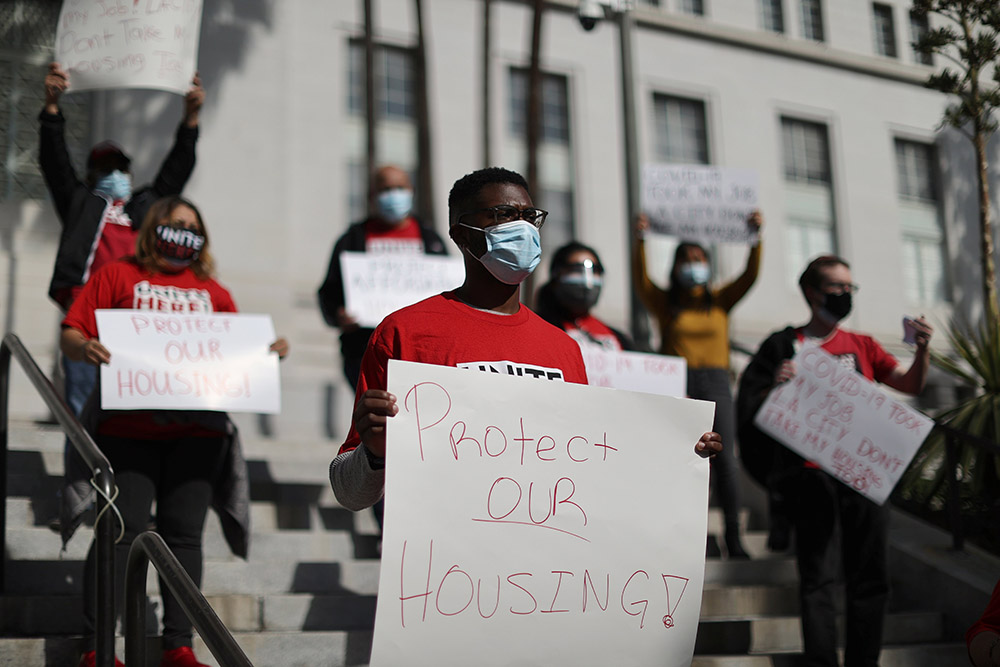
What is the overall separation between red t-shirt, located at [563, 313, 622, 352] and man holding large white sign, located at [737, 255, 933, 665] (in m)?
0.97

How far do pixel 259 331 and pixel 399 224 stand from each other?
53.0 inches

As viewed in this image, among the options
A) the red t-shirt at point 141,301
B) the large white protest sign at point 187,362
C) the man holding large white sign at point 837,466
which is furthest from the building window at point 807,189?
the red t-shirt at point 141,301

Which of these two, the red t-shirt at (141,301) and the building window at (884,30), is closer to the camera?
the red t-shirt at (141,301)

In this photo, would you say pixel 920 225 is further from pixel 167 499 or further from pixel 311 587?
pixel 167 499

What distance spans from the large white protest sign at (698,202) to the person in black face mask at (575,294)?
1602mm

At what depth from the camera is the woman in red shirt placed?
4.12 m

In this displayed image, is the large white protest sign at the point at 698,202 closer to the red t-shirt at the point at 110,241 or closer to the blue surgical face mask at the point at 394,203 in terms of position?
the blue surgical face mask at the point at 394,203

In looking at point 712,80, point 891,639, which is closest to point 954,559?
point 891,639

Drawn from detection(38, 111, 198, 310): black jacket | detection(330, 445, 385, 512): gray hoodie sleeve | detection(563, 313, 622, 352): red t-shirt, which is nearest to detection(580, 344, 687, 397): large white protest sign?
detection(563, 313, 622, 352): red t-shirt

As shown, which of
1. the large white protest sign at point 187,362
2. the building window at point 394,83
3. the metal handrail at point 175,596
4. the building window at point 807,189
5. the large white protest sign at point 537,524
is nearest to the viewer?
the large white protest sign at point 537,524

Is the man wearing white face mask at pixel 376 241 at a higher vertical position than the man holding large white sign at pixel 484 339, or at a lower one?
higher

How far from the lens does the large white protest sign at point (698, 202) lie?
7.11m

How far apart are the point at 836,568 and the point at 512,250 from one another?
275 cm

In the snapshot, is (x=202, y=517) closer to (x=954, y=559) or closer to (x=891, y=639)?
(x=891, y=639)
